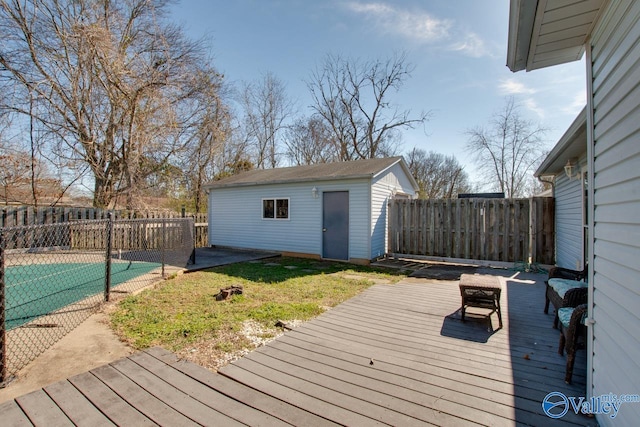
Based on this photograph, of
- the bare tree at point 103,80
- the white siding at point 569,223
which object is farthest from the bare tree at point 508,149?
the bare tree at point 103,80

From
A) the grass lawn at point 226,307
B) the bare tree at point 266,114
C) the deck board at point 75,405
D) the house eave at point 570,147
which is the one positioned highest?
the bare tree at point 266,114

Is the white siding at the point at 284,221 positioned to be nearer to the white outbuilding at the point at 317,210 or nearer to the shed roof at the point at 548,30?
the white outbuilding at the point at 317,210

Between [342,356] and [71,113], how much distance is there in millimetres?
13931

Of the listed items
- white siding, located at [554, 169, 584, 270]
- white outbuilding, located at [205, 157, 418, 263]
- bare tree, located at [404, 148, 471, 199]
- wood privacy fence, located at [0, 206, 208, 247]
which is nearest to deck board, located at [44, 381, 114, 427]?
white siding, located at [554, 169, 584, 270]

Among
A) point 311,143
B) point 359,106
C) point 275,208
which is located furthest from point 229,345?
point 359,106

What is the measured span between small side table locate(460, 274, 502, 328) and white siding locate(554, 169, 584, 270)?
8.73 feet

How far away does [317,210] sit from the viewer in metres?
9.35

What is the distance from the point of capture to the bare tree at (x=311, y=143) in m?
22.5

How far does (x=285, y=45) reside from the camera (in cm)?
1527

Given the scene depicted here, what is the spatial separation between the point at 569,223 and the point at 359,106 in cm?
1859

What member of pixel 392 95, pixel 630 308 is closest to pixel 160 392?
pixel 630 308

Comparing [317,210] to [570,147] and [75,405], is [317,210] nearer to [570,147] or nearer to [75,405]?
[570,147]

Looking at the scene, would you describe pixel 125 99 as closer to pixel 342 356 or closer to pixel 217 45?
pixel 217 45

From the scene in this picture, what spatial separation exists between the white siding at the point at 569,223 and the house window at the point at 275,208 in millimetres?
7365
